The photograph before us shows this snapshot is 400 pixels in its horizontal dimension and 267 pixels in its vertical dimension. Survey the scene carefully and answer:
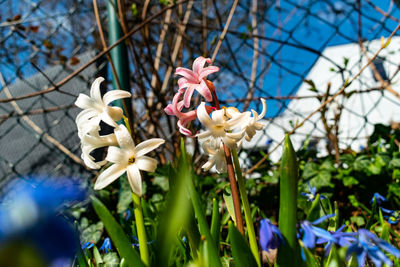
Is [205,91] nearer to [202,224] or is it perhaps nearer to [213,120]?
[213,120]

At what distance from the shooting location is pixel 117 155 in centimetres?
42

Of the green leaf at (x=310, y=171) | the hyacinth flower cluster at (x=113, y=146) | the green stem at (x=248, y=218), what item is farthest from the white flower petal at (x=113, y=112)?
the green leaf at (x=310, y=171)

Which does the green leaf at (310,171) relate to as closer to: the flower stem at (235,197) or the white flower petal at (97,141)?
the flower stem at (235,197)

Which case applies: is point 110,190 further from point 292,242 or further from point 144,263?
point 292,242

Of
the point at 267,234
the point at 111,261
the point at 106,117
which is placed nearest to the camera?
the point at 267,234

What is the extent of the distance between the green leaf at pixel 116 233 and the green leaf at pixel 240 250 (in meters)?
0.13

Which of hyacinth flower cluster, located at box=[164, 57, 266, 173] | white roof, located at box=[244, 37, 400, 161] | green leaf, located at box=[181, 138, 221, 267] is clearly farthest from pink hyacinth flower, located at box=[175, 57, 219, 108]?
white roof, located at box=[244, 37, 400, 161]

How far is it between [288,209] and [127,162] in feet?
0.79

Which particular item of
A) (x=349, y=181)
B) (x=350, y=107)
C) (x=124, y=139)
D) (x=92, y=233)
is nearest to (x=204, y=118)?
(x=124, y=139)

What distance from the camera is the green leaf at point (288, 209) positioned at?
1.25ft

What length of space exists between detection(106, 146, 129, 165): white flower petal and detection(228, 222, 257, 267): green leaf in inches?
7.2

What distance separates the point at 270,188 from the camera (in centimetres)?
146

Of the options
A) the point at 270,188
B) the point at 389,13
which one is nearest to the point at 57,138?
the point at 270,188

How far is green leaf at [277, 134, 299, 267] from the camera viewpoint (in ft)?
1.25
